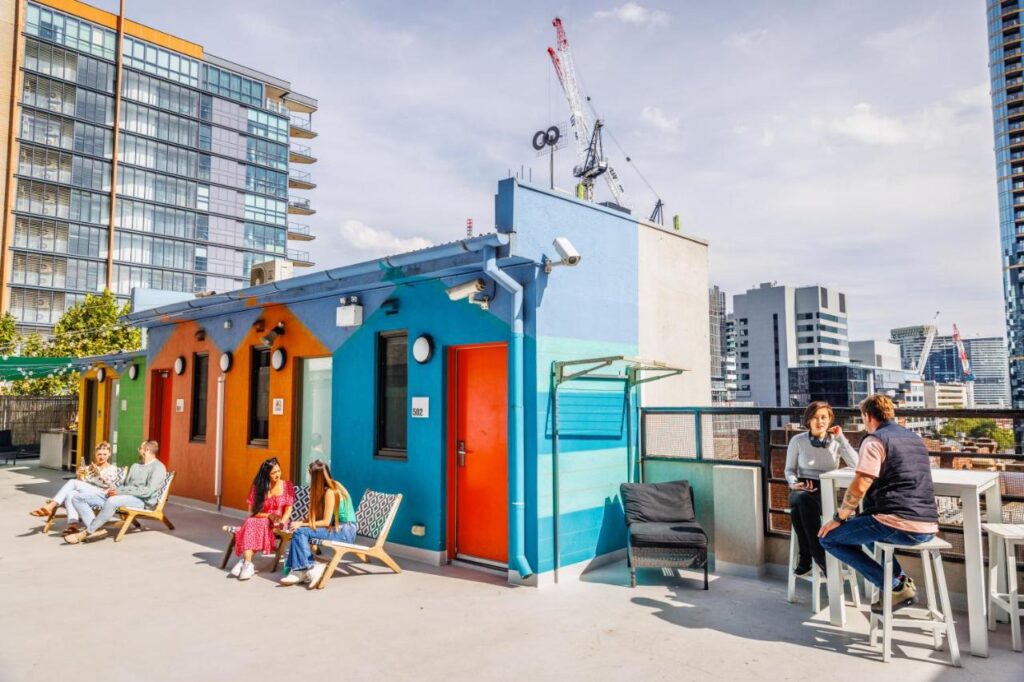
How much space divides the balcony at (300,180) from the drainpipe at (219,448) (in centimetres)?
6222

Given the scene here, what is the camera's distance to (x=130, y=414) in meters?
12.7

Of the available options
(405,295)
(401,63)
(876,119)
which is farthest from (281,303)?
(876,119)

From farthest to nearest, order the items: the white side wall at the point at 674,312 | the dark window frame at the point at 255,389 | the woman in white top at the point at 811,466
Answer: the dark window frame at the point at 255,389 < the white side wall at the point at 674,312 < the woman in white top at the point at 811,466

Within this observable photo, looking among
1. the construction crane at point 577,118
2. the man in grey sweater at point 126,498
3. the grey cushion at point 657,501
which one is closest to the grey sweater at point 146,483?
the man in grey sweater at point 126,498

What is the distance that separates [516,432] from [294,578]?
8.26 ft

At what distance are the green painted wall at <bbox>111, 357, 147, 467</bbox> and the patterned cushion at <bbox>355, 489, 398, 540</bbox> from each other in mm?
7652

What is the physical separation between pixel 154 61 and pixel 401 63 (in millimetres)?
60634

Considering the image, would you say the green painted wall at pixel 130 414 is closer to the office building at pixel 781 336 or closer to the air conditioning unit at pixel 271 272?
the air conditioning unit at pixel 271 272

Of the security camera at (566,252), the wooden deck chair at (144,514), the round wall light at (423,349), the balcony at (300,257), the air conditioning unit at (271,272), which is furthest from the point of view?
the balcony at (300,257)

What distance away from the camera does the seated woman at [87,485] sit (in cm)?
802

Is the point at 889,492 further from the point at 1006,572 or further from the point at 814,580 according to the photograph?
the point at 1006,572

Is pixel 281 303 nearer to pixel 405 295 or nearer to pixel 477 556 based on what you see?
pixel 405 295

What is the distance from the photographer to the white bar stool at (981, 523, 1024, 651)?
4316 mm

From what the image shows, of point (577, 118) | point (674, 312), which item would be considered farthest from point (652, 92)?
point (577, 118)
